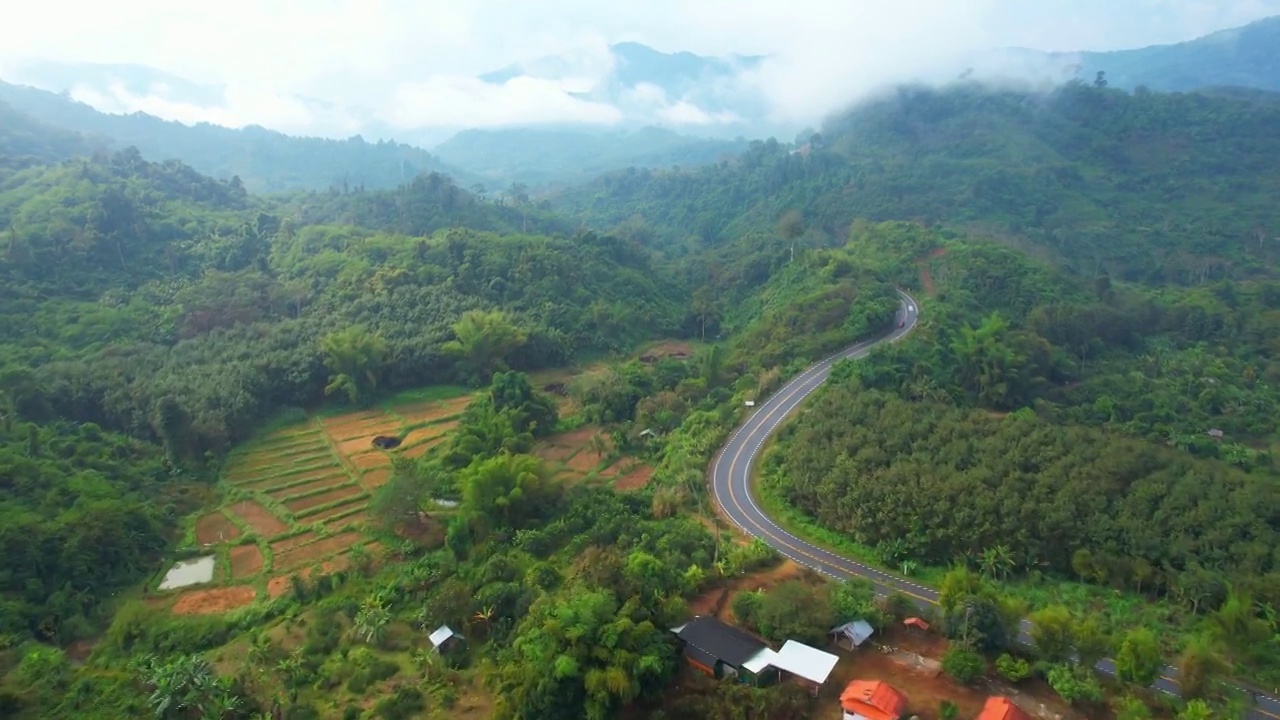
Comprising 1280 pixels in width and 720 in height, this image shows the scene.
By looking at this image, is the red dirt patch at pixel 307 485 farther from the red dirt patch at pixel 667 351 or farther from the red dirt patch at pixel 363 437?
the red dirt patch at pixel 667 351

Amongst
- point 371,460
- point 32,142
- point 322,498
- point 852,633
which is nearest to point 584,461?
point 371,460

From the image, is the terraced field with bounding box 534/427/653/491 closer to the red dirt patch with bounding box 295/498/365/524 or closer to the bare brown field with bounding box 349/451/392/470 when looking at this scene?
the bare brown field with bounding box 349/451/392/470

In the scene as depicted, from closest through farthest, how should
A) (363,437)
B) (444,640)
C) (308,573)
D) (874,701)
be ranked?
(874,701)
(444,640)
(308,573)
(363,437)

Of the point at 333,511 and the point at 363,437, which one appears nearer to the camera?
the point at 333,511

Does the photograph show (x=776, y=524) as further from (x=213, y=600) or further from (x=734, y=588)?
(x=213, y=600)

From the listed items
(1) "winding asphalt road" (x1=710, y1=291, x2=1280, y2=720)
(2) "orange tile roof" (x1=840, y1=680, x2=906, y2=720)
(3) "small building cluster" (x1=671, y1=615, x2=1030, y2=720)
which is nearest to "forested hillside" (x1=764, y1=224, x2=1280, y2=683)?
(1) "winding asphalt road" (x1=710, y1=291, x2=1280, y2=720)

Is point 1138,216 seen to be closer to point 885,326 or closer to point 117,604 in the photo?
point 885,326
